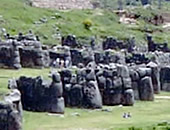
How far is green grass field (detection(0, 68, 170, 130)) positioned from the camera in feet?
119

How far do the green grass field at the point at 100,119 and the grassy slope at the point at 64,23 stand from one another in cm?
2110

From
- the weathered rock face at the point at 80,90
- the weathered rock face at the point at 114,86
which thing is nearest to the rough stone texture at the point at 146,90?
the weathered rock face at the point at 114,86

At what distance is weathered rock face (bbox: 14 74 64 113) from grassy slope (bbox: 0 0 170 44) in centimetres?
2384

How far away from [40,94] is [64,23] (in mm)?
34508

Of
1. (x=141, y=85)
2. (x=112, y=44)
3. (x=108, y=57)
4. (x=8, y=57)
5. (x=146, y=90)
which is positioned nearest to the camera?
(x=8, y=57)

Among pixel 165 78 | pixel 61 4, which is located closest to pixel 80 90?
pixel 165 78

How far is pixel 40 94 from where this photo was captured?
4066 centimetres

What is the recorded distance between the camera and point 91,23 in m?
77.2

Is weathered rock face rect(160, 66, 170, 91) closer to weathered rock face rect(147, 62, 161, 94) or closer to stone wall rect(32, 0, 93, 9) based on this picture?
weathered rock face rect(147, 62, 161, 94)

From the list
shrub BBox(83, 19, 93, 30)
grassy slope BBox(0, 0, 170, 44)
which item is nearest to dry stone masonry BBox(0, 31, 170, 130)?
grassy slope BBox(0, 0, 170, 44)

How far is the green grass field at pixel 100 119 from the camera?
3631 centimetres

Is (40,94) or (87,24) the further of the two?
(87,24)

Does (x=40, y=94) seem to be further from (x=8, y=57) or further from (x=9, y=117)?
(x=8, y=57)

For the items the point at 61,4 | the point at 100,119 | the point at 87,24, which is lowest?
the point at 100,119
